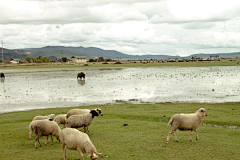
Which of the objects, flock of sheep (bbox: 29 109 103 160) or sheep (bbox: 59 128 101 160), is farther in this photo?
flock of sheep (bbox: 29 109 103 160)

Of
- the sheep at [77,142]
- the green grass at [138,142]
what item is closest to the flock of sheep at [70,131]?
the sheep at [77,142]

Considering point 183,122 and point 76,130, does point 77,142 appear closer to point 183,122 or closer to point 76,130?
point 76,130

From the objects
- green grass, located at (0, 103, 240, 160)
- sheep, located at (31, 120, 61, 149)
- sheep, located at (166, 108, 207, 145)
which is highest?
sheep, located at (166, 108, 207, 145)

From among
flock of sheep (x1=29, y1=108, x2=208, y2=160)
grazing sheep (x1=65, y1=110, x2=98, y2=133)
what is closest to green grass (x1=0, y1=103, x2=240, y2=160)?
flock of sheep (x1=29, y1=108, x2=208, y2=160)

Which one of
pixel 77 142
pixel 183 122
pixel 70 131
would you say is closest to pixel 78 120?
pixel 70 131

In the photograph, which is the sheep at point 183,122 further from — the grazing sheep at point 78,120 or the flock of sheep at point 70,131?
the grazing sheep at point 78,120

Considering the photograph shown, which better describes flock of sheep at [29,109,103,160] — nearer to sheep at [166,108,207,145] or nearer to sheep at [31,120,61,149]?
sheep at [31,120,61,149]

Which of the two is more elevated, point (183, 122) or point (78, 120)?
point (183, 122)

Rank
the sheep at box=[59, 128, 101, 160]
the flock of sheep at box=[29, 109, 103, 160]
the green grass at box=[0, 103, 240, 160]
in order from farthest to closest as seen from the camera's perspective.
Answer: the green grass at box=[0, 103, 240, 160]
the flock of sheep at box=[29, 109, 103, 160]
the sheep at box=[59, 128, 101, 160]

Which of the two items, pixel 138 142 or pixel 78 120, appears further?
pixel 78 120

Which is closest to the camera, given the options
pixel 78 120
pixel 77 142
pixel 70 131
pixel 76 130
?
pixel 77 142

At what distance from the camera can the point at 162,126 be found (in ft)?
55.5

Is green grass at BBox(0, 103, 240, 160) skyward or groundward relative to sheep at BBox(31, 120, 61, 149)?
groundward

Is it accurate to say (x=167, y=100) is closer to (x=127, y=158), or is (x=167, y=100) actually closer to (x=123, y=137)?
(x=123, y=137)
